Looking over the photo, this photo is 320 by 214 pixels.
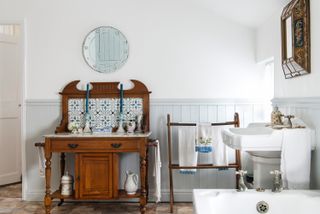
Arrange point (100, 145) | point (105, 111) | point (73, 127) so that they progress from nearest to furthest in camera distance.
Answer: point (100, 145)
point (73, 127)
point (105, 111)

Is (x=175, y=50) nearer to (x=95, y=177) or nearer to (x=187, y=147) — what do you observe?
(x=187, y=147)

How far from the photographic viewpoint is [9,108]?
4926mm

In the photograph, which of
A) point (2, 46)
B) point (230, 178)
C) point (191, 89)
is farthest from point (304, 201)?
point (2, 46)

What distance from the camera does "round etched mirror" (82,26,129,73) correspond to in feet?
13.5

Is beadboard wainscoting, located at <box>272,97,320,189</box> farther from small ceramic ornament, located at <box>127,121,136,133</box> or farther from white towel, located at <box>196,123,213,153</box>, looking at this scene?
small ceramic ornament, located at <box>127,121,136,133</box>

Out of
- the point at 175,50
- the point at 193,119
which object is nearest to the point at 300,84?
the point at 193,119

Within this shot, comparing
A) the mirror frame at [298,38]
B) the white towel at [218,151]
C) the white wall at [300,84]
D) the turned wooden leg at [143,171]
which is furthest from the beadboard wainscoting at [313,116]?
the turned wooden leg at [143,171]

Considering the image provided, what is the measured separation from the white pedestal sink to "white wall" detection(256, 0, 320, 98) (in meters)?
0.36

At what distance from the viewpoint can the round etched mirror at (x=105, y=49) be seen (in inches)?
162

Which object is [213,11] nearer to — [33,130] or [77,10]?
[77,10]

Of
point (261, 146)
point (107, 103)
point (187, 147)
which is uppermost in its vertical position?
point (107, 103)

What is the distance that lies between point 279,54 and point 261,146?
43.9 inches

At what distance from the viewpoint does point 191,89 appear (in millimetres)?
4133

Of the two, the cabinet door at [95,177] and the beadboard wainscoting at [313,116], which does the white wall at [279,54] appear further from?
the cabinet door at [95,177]
